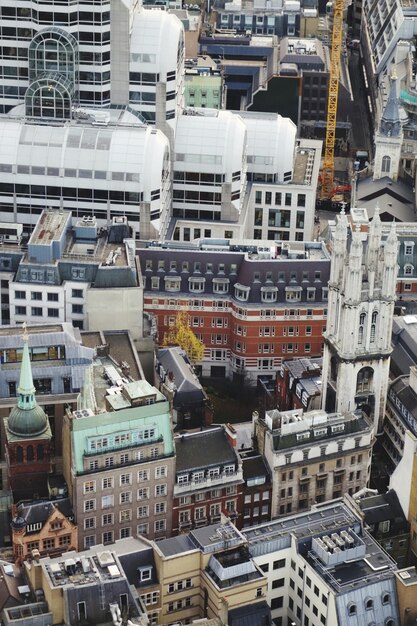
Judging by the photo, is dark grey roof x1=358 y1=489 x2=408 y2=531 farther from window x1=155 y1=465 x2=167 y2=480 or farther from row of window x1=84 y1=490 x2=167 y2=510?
row of window x1=84 y1=490 x2=167 y2=510

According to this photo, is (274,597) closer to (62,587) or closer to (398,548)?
(398,548)

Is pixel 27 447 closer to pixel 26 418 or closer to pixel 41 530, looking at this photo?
pixel 26 418

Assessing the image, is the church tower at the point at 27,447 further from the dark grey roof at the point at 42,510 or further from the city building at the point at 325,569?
the city building at the point at 325,569

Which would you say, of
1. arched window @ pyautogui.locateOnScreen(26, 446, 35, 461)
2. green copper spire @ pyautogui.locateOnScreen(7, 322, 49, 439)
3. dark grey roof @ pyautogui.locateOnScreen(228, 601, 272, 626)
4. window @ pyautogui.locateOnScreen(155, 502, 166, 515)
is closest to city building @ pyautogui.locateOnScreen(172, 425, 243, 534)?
window @ pyautogui.locateOnScreen(155, 502, 166, 515)

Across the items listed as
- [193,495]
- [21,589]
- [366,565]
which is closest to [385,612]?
[366,565]

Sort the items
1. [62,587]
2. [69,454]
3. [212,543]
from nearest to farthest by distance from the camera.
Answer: [62,587], [212,543], [69,454]

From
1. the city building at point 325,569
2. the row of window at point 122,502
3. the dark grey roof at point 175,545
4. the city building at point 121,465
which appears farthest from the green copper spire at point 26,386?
the city building at point 325,569
